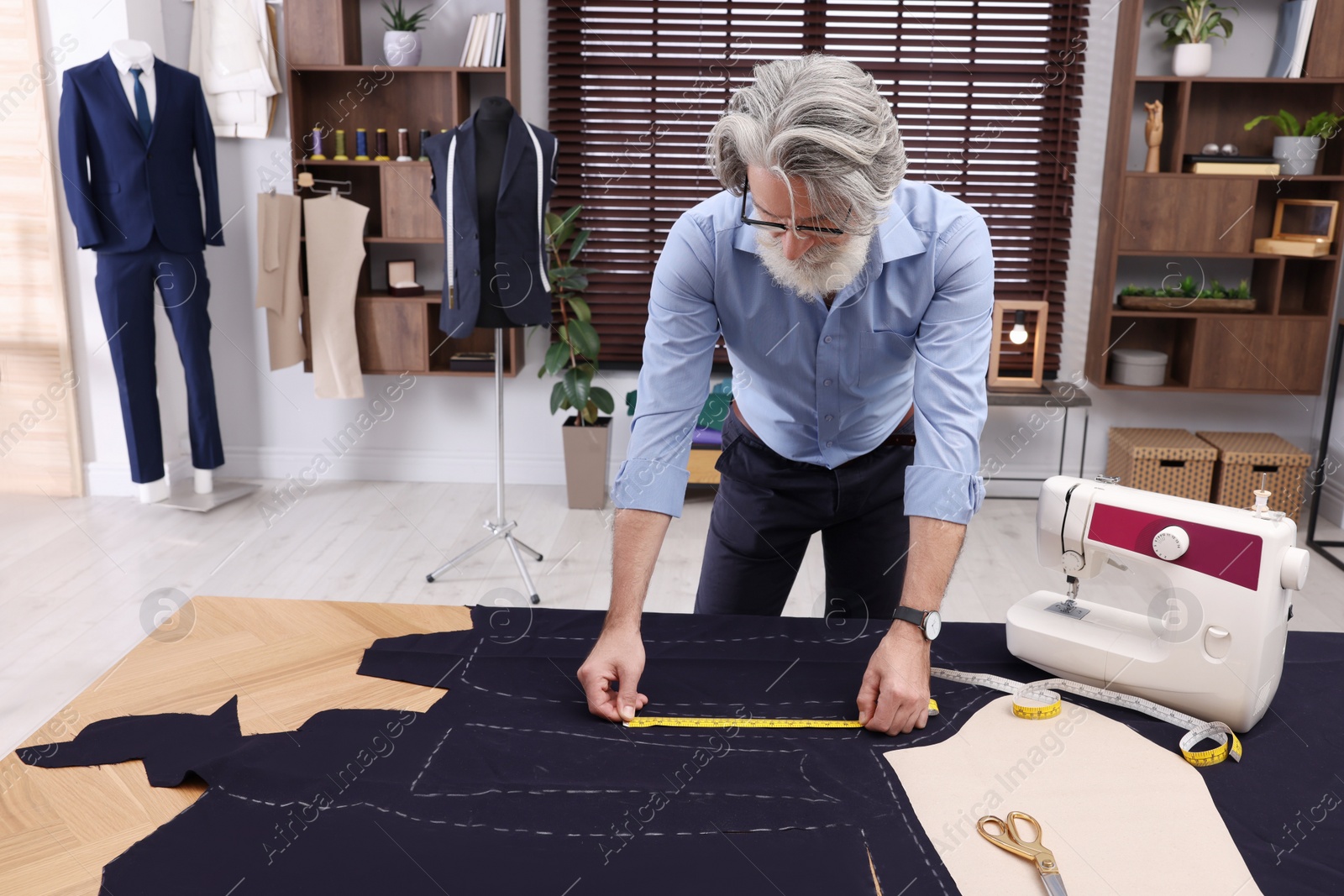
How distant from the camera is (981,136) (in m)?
4.29

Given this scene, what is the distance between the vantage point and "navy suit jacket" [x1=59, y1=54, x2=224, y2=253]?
12.0 feet

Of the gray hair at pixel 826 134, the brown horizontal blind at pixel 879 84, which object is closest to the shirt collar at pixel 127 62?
the brown horizontal blind at pixel 879 84

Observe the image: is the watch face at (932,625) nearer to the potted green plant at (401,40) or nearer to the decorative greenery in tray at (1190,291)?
the decorative greenery in tray at (1190,291)

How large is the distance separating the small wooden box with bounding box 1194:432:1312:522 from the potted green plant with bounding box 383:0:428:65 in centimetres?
351

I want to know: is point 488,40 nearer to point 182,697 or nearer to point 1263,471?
point 182,697

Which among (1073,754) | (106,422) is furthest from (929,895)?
(106,422)

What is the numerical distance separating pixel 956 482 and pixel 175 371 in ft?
13.1

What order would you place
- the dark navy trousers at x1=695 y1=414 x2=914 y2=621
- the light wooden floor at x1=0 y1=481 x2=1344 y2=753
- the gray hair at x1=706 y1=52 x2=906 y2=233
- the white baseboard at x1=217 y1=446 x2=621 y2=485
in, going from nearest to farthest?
1. the gray hair at x1=706 y1=52 x2=906 y2=233
2. the dark navy trousers at x1=695 y1=414 x2=914 y2=621
3. the light wooden floor at x1=0 y1=481 x2=1344 y2=753
4. the white baseboard at x1=217 y1=446 x2=621 y2=485

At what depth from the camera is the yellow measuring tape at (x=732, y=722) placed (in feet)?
4.21

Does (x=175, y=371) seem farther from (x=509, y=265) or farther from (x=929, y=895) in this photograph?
(x=929, y=895)

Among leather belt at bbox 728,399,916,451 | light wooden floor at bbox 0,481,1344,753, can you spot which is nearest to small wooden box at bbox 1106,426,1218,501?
light wooden floor at bbox 0,481,1344,753

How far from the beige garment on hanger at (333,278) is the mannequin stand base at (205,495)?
1.95 feet

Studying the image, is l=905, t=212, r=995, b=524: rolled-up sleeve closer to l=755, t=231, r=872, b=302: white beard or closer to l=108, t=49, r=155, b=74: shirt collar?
l=755, t=231, r=872, b=302: white beard

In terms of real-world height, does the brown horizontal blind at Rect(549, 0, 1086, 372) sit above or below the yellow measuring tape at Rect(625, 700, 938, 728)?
above
